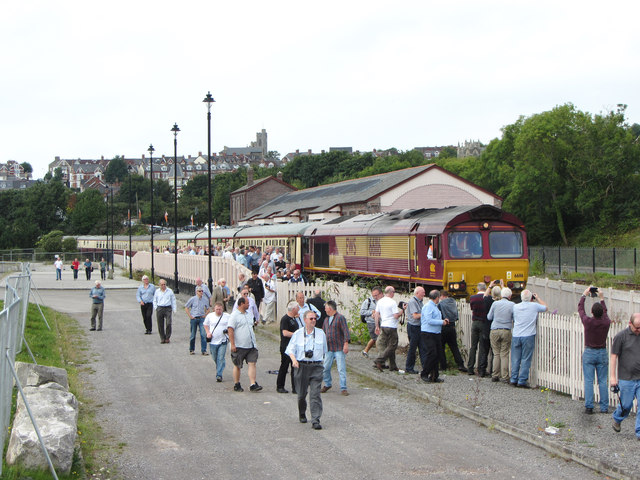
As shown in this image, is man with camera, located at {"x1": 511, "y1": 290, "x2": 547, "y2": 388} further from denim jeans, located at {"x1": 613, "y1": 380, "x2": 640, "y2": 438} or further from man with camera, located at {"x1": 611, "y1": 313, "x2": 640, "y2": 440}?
denim jeans, located at {"x1": 613, "y1": 380, "x2": 640, "y2": 438}

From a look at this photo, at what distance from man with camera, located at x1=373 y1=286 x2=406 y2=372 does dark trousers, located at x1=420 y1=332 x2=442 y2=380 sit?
3.02 ft

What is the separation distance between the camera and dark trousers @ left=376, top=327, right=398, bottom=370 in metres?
15.3

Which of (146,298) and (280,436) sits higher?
(146,298)

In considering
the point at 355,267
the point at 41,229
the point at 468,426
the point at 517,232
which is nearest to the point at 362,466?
the point at 468,426

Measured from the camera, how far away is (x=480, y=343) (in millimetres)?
15039

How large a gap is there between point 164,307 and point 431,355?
29.2 ft

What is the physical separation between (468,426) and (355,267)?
1835 cm

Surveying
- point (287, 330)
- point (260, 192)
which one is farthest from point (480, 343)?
point (260, 192)

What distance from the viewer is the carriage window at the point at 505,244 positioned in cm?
2231

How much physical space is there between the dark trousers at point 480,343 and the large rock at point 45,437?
8.26 m

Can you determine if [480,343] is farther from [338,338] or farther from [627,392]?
[627,392]

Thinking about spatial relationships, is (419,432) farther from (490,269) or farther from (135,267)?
(135,267)

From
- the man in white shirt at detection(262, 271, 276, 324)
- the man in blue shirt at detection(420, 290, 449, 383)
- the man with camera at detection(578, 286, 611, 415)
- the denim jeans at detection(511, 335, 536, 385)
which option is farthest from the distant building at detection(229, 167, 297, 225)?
the man with camera at detection(578, 286, 611, 415)

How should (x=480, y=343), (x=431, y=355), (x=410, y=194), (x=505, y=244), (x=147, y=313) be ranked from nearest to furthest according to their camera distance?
(x=431, y=355) → (x=480, y=343) → (x=505, y=244) → (x=147, y=313) → (x=410, y=194)
